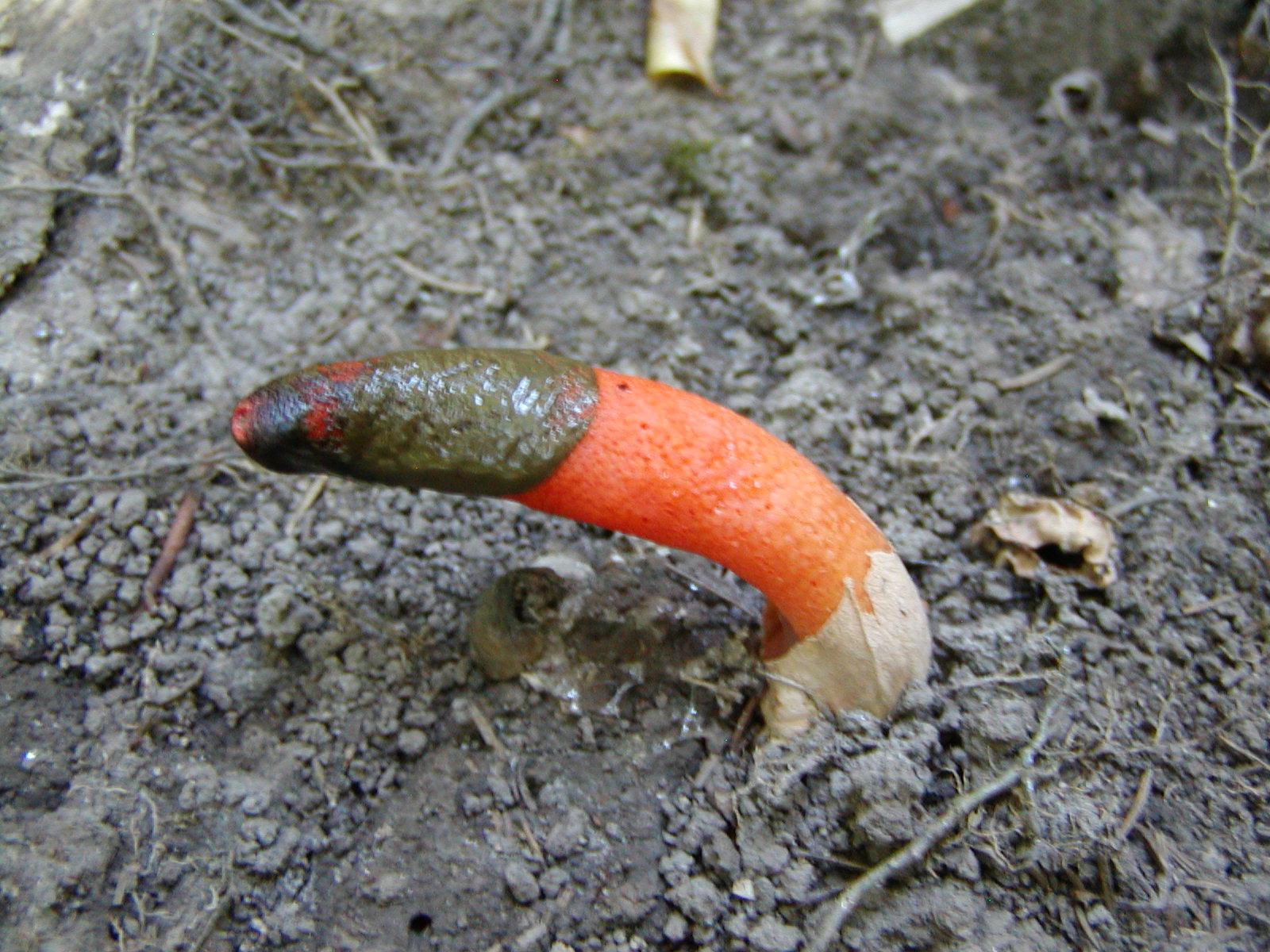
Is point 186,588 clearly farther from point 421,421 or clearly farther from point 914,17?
point 914,17

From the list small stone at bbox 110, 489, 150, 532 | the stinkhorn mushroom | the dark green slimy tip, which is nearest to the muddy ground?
small stone at bbox 110, 489, 150, 532

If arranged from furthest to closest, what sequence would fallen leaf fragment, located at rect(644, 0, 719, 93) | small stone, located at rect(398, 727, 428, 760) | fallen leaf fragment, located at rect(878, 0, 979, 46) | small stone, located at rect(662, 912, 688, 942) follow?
fallen leaf fragment, located at rect(878, 0, 979, 46), fallen leaf fragment, located at rect(644, 0, 719, 93), small stone, located at rect(398, 727, 428, 760), small stone, located at rect(662, 912, 688, 942)

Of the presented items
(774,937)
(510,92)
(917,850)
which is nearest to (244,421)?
(774,937)

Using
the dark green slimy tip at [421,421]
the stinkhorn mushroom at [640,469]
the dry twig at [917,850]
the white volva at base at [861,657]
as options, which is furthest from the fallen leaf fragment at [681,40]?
the dry twig at [917,850]

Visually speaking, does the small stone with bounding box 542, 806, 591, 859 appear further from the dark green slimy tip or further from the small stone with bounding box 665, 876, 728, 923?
the dark green slimy tip

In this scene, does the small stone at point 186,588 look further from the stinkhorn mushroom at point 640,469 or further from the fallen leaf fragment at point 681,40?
the fallen leaf fragment at point 681,40
